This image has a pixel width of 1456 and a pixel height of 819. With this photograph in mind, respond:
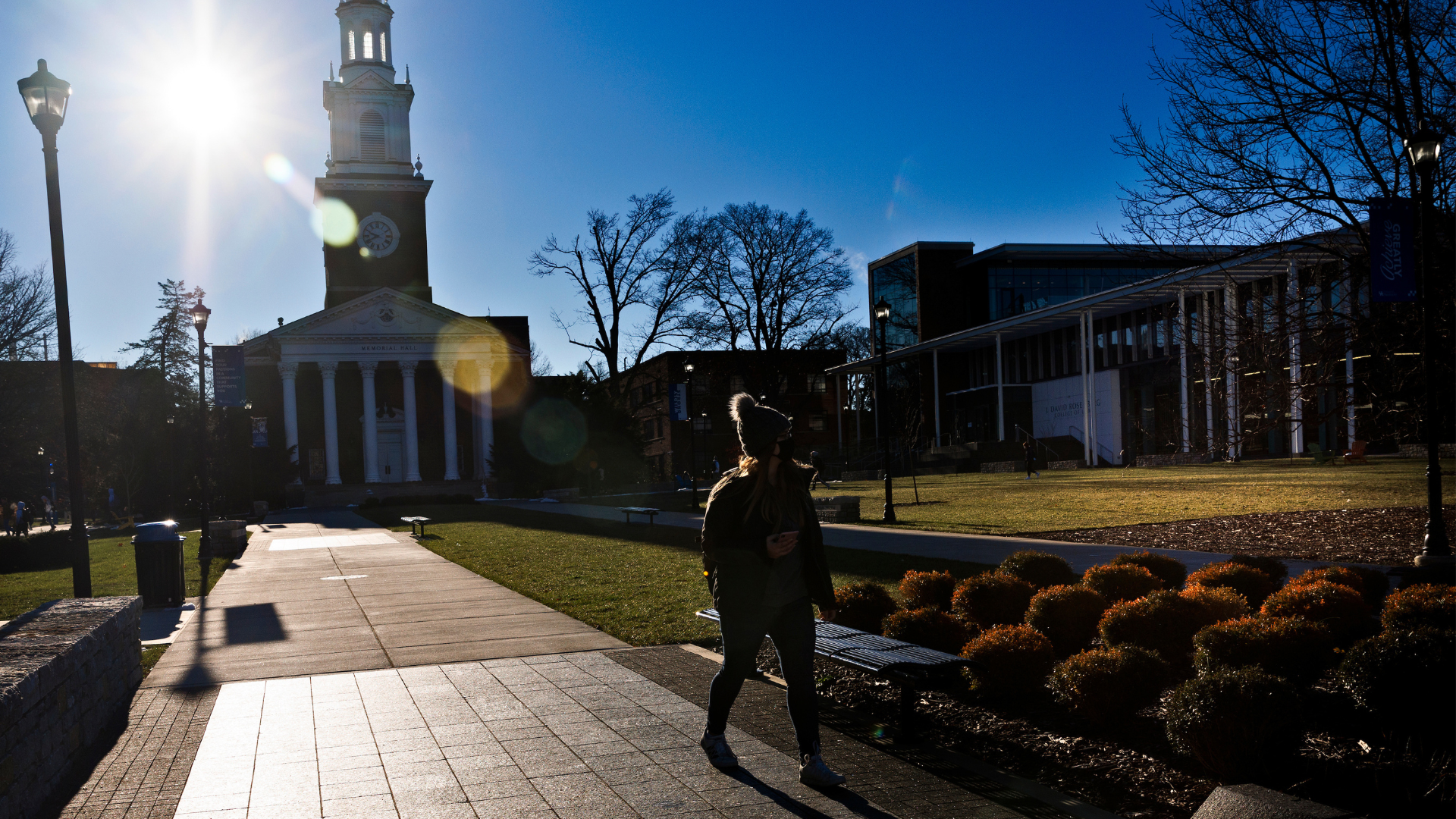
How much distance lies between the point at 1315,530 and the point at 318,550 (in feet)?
56.0

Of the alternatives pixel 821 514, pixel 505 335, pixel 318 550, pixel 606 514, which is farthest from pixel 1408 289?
pixel 505 335

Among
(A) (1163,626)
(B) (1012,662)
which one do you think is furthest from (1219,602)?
(B) (1012,662)

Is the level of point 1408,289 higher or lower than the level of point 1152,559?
higher

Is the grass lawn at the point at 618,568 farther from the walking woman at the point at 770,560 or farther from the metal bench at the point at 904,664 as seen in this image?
the walking woman at the point at 770,560

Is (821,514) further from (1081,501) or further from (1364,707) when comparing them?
(1364,707)

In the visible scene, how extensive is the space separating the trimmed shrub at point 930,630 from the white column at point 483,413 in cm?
5375

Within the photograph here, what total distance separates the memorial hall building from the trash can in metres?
42.0

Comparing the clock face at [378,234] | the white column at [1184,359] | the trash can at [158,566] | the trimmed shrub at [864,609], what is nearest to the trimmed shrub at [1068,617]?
the trimmed shrub at [864,609]

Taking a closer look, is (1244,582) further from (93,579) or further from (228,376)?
(228,376)

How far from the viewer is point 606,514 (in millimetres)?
31703

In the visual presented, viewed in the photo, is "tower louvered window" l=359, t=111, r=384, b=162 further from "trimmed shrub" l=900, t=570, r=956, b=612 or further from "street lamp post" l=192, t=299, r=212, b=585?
"trimmed shrub" l=900, t=570, r=956, b=612

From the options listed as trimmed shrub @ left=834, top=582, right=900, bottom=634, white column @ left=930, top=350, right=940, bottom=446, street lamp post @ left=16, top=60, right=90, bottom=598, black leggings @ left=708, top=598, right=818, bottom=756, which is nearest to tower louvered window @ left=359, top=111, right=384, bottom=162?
white column @ left=930, top=350, right=940, bottom=446

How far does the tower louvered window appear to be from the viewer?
59562 mm

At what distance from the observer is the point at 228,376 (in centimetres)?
2273
